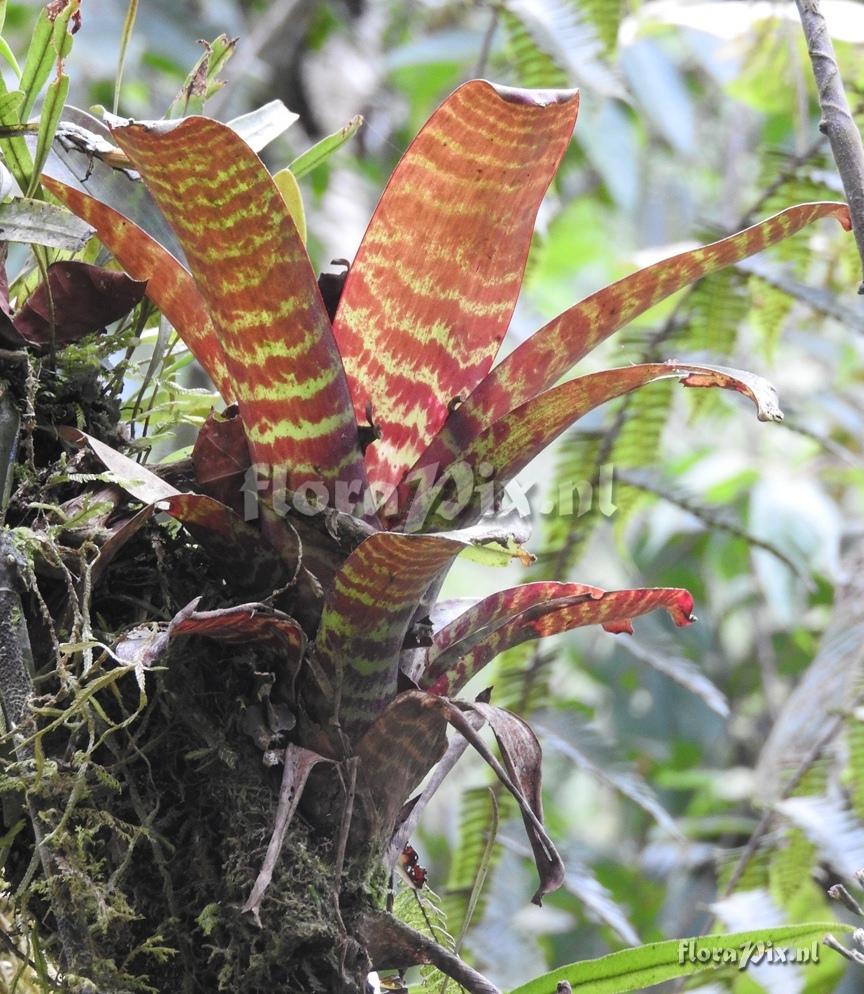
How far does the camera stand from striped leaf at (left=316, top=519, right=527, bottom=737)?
51cm

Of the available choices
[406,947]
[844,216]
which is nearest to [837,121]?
[844,216]

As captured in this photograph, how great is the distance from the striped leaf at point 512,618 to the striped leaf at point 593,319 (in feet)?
0.32

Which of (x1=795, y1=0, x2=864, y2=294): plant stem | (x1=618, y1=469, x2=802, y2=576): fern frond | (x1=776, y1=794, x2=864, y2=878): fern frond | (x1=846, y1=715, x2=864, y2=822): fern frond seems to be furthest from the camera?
(x1=618, y1=469, x2=802, y2=576): fern frond

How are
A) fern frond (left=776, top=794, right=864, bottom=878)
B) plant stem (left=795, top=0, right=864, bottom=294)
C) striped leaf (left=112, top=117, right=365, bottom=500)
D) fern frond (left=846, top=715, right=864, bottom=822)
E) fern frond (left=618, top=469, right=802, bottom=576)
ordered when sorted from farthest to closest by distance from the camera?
fern frond (left=618, top=469, right=802, bottom=576) → fern frond (left=846, top=715, right=864, bottom=822) → fern frond (left=776, top=794, right=864, bottom=878) → plant stem (left=795, top=0, right=864, bottom=294) → striped leaf (left=112, top=117, right=365, bottom=500)

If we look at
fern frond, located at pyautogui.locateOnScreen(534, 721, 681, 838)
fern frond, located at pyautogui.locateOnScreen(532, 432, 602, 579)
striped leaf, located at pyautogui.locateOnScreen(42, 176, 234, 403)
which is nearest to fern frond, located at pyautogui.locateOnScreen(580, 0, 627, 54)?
fern frond, located at pyautogui.locateOnScreen(532, 432, 602, 579)

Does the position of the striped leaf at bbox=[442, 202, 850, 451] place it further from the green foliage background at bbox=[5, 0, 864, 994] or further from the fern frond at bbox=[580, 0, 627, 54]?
the fern frond at bbox=[580, 0, 627, 54]

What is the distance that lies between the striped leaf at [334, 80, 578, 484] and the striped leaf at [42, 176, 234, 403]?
78 mm

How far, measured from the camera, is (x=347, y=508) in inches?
22.6

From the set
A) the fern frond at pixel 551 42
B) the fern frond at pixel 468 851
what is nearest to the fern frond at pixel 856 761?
the fern frond at pixel 468 851

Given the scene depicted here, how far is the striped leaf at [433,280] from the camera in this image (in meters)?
0.58

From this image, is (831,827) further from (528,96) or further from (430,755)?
(528,96)

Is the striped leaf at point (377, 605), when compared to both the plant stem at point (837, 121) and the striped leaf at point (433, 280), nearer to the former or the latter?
the striped leaf at point (433, 280)

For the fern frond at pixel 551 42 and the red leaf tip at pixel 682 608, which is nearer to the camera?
the red leaf tip at pixel 682 608

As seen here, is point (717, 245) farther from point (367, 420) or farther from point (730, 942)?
point (730, 942)
